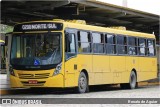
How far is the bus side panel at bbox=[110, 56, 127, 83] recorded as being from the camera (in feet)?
73.6

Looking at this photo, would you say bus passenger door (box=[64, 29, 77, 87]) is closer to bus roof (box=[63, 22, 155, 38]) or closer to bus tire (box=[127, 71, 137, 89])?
bus roof (box=[63, 22, 155, 38])

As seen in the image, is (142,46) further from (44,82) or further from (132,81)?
(44,82)

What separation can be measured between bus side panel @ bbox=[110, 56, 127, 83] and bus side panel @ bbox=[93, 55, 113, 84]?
1.32 feet

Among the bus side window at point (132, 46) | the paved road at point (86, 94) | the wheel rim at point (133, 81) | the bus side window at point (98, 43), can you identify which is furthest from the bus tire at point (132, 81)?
the bus side window at point (98, 43)

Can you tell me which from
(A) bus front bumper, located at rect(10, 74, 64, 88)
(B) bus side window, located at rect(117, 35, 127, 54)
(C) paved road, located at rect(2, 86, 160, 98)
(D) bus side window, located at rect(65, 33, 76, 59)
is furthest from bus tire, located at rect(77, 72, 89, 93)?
(B) bus side window, located at rect(117, 35, 127, 54)

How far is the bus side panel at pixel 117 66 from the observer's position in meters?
22.4

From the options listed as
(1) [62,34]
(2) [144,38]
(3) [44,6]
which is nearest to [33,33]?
(1) [62,34]

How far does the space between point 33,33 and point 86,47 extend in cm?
235

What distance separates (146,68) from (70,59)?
8.61 meters

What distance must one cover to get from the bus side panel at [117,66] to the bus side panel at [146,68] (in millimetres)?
2223

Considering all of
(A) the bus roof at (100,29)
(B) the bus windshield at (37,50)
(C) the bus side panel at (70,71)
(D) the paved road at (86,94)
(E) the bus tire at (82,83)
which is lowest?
(D) the paved road at (86,94)

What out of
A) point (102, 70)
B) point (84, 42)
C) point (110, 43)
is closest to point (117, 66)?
point (110, 43)

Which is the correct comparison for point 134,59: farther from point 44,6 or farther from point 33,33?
point 33,33

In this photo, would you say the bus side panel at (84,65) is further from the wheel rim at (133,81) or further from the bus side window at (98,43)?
the wheel rim at (133,81)
